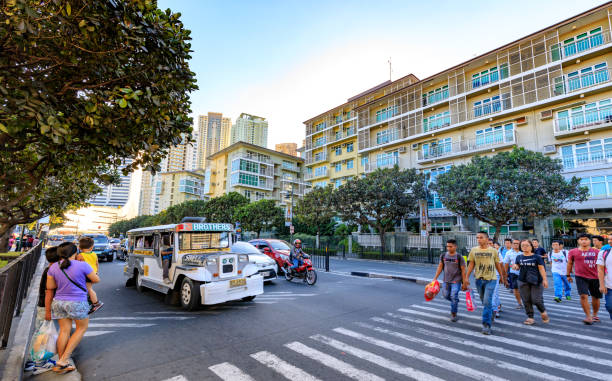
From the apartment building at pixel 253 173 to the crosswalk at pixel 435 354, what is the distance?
157 ft

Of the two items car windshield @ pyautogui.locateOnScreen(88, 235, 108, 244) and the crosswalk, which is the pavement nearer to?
the crosswalk

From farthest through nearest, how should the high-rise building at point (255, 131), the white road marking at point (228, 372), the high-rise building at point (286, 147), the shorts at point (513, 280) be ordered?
1. the high-rise building at point (286, 147)
2. the high-rise building at point (255, 131)
3. the shorts at point (513, 280)
4. the white road marking at point (228, 372)

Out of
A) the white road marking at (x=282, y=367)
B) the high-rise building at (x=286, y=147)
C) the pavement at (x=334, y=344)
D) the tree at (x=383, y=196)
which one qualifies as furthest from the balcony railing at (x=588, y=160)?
the high-rise building at (x=286, y=147)

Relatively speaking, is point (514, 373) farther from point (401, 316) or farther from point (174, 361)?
point (174, 361)

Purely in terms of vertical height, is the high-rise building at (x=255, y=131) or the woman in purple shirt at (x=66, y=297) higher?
the high-rise building at (x=255, y=131)

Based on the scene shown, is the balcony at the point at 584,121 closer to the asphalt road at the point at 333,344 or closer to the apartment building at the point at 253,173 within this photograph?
the asphalt road at the point at 333,344

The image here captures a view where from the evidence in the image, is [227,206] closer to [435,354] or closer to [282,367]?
[282,367]

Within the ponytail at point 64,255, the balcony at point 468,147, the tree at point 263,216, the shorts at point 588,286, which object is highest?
the balcony at point 468,147

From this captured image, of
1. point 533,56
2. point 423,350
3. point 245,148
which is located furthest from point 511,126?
point 245,148

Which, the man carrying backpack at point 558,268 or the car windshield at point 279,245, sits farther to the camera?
the car windshield at point 279,245

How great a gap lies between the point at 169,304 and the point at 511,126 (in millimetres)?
29856

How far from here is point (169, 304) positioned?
8016 millimetres

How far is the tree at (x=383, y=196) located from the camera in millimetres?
26047

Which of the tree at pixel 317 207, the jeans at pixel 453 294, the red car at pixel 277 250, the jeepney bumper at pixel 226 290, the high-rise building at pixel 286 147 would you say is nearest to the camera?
the jeans at pixel 453 294
